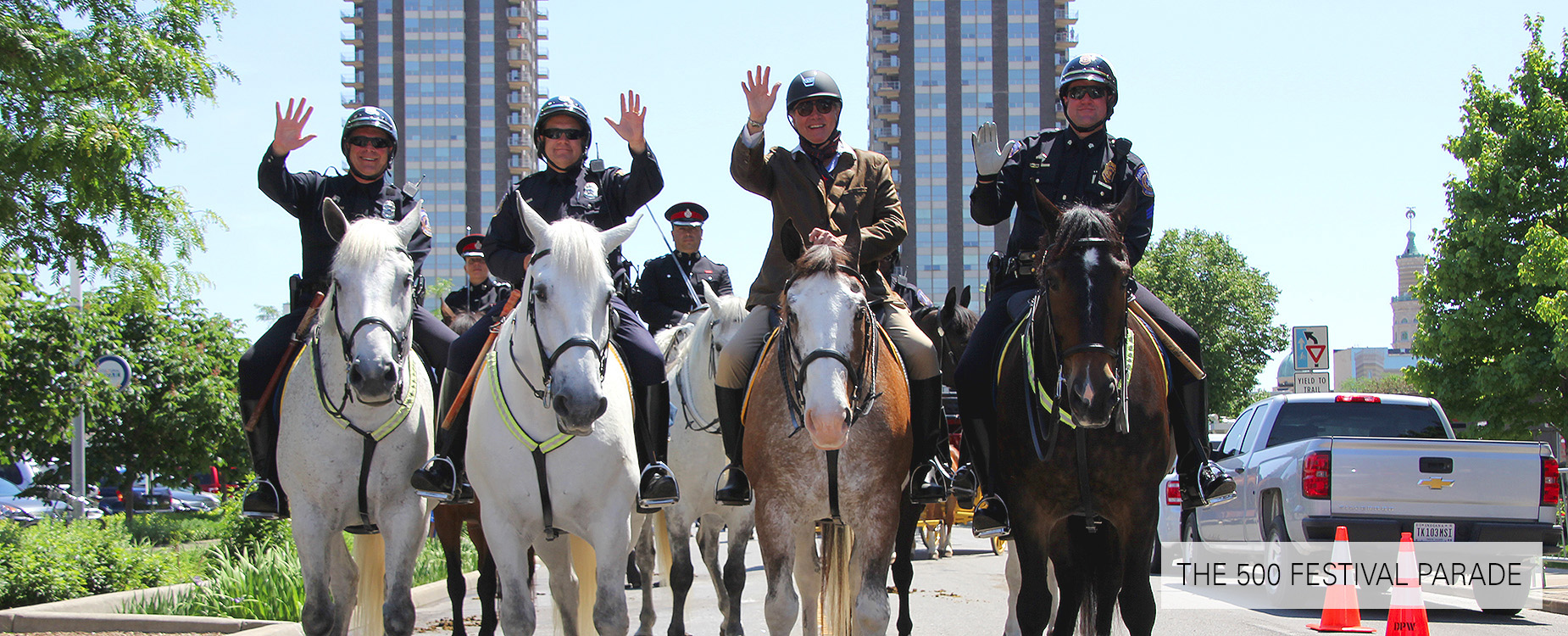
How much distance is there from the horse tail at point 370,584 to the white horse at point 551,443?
4.43 feet

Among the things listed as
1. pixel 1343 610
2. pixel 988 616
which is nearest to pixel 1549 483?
pixel 1343 610

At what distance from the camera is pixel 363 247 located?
6.21 metres

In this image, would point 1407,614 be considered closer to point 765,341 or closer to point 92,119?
point 765,341

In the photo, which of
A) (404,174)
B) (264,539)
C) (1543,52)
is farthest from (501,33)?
(264,539)

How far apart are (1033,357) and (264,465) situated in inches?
176

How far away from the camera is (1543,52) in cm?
2497

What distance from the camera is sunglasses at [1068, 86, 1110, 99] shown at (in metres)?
6.98

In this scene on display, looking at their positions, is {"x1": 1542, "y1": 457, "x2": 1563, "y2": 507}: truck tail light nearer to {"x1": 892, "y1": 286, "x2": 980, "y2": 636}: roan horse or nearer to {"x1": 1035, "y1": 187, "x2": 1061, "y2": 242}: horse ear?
{"x1": 892, "y1": 286, "x2": 980, "y2": 636}: roan horse

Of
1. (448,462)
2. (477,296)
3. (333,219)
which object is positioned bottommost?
(448,462)

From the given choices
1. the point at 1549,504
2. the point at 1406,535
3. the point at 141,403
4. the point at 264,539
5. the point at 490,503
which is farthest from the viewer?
the point at 141,403

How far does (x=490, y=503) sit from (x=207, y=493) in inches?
2387

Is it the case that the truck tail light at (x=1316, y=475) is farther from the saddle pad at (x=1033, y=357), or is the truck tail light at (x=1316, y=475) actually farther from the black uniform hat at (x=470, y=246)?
the black uniform hat at (x=470, y=246)

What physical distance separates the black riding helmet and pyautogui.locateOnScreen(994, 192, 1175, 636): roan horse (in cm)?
136

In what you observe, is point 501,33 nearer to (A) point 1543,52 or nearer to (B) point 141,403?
(B) point 141,403
